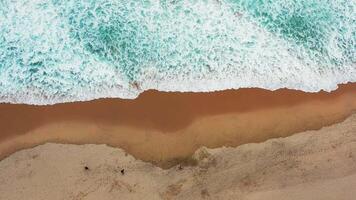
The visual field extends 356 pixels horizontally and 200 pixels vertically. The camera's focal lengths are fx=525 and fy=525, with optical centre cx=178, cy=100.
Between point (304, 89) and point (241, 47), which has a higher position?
point (241, 47)

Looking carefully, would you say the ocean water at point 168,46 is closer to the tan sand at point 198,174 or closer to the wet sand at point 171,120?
the wet sand at point 171,120

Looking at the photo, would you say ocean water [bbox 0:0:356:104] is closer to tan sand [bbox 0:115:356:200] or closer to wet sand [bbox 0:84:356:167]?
wet sand [bbox 0:84:356:167]

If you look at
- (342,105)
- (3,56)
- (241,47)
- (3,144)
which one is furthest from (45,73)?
(342,105)

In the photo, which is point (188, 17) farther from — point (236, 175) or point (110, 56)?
point (236, 175)

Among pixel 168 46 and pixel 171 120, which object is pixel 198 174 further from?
pixel 168 46

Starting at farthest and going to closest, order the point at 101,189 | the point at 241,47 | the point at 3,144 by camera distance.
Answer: the point at 241,47 → the point at 3,144 → the point at 101,189

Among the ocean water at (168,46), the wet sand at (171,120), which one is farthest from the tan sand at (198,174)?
the ocean water at (168,46)
